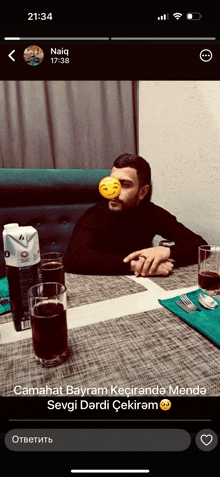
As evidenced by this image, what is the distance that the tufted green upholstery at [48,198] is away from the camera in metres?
1.41

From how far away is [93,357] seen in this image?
433mm

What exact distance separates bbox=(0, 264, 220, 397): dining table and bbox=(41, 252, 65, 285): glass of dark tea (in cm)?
6

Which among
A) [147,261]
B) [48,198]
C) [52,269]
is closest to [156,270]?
[147,261]

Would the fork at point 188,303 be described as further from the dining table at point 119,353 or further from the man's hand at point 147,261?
the man's hand at point 147,261

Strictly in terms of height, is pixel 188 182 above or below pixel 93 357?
above

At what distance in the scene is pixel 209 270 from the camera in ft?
2.31

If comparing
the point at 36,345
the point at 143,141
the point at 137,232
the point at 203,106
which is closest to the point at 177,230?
the point at 137,232
